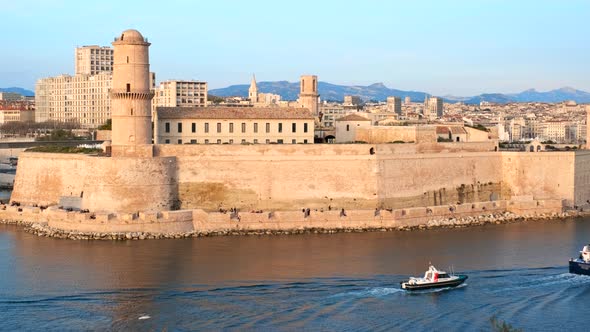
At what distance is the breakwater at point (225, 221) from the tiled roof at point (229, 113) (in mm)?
5771

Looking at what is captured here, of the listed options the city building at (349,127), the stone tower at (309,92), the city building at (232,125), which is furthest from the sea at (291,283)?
the stone tower at (309,92)

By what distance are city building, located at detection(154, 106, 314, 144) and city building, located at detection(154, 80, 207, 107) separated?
38.2 m

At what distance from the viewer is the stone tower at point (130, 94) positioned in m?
27.2

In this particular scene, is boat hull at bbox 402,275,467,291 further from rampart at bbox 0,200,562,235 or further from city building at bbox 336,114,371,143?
city building at bbox 336,114,371,143

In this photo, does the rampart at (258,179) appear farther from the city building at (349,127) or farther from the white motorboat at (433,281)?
the white motorboat at (433,281)

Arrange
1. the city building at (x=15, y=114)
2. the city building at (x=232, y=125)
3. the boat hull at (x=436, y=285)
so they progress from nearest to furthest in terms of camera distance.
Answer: the boat hull at (x=436, y=285) < the city building at (x=232, y=125) < the city building at (x=15, y=114)

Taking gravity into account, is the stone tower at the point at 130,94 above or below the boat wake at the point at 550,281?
above

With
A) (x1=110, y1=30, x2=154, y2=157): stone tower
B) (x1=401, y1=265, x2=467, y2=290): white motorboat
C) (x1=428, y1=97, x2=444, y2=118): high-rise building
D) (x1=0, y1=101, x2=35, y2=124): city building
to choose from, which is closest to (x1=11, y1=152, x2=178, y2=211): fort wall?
(x1=110, y1=30, x2=154, y2=157): stone tower

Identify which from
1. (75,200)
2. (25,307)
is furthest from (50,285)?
(75,200)

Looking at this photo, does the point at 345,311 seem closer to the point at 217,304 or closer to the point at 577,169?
the point at 217,304

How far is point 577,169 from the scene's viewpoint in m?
32.6

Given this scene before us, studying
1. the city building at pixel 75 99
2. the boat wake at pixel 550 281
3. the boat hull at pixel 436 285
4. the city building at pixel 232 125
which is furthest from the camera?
the city building at pixel 75 99

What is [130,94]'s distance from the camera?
89.5 feet

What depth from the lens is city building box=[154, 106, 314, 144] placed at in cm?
3147
